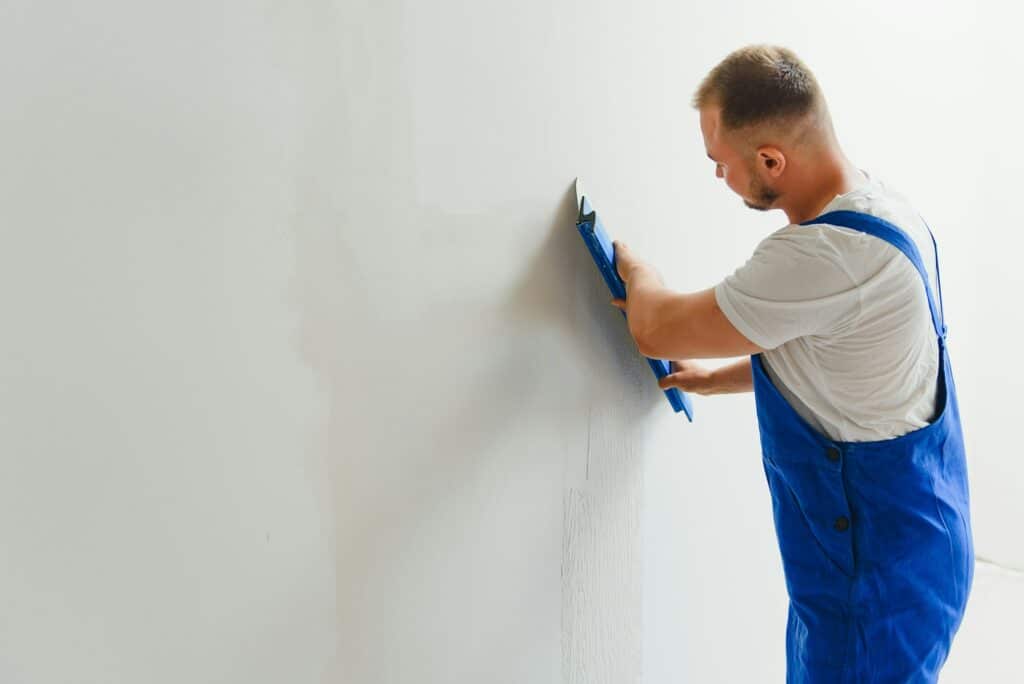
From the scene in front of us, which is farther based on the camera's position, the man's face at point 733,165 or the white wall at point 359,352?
the man's face at point 733,165

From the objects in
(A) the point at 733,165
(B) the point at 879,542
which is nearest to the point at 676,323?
(A) the point at 733,165

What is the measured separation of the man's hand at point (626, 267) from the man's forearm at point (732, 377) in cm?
26

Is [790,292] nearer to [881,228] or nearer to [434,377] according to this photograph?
[881,228]

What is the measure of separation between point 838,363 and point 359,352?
0.66m

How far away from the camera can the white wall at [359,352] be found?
0.77 m

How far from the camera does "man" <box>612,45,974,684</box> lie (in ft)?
3.60

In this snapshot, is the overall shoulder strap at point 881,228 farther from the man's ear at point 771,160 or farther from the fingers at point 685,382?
the fingers at point 685,382

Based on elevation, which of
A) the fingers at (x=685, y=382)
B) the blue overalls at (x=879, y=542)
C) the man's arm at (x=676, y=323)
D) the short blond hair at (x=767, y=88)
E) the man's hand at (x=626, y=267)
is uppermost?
the short blond hair at (x=767, y=88)

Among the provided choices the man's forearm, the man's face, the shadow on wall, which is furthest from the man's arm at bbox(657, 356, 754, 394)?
the man's face

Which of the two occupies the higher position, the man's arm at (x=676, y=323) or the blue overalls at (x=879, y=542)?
the man's arm at (x=676, y=323)

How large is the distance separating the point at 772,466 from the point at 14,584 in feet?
3.42

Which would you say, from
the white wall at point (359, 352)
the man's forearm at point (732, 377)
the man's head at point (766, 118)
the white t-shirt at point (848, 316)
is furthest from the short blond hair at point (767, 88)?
the man's forearm at point (732, 377)

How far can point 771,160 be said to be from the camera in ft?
3.99

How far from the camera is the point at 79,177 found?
0.76m
